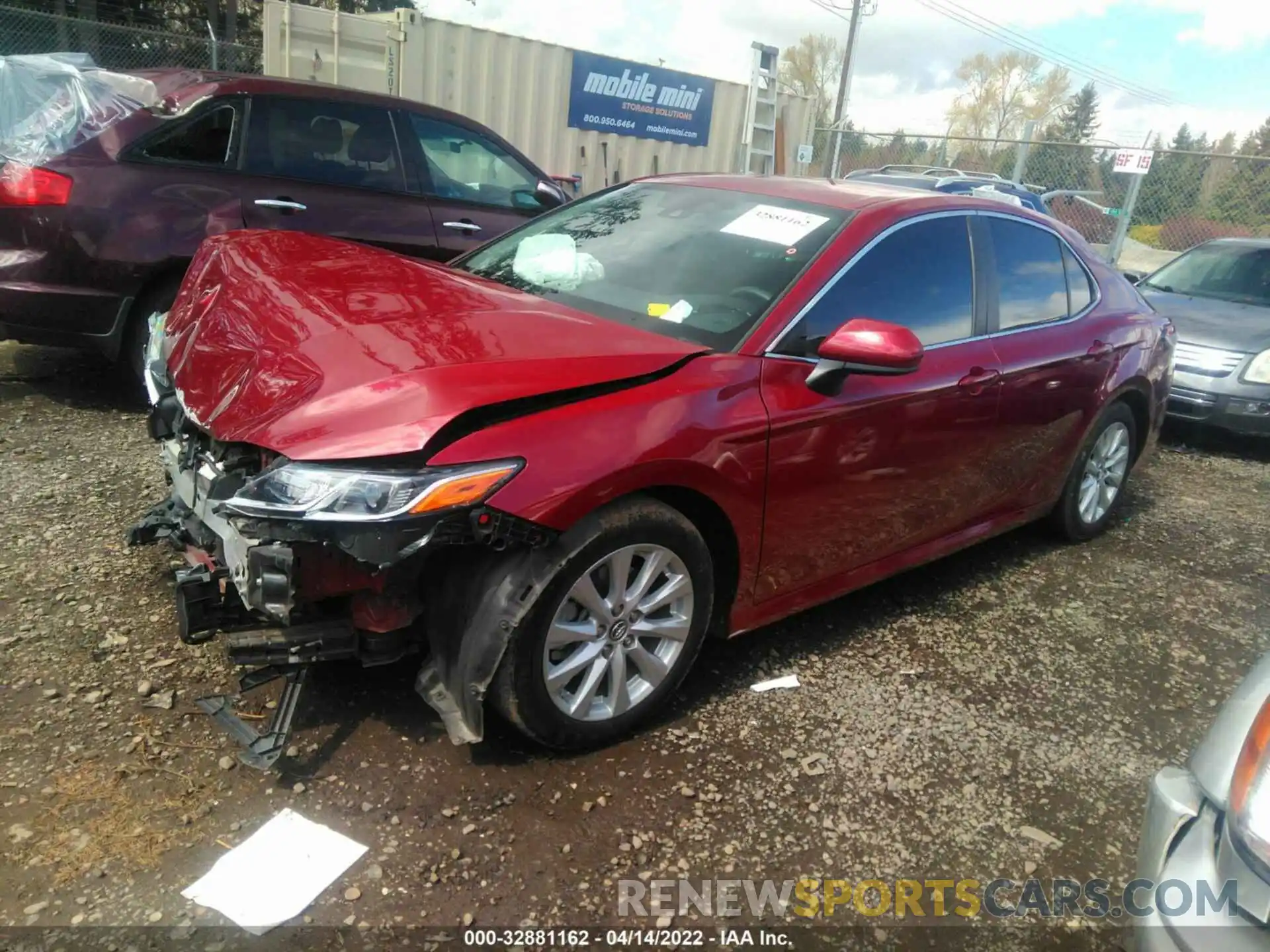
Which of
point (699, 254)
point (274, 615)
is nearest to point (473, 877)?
point (274, 615)

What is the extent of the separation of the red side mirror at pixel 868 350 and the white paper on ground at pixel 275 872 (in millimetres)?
1878

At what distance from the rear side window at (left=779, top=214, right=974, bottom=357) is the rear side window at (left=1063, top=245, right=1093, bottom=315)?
861 mm

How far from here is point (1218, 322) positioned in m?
7.21

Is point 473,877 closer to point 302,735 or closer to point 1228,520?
point 302,735

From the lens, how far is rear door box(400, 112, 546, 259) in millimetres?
5848

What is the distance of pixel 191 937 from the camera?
1999 mm

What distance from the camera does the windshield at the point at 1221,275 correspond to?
25.5ft

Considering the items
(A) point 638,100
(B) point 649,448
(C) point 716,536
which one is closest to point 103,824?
(B) point 649,448

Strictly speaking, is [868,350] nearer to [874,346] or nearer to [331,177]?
[874,346]

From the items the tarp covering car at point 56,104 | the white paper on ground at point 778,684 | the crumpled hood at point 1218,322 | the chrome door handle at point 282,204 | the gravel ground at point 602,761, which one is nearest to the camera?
the gravel ground at point 602,761

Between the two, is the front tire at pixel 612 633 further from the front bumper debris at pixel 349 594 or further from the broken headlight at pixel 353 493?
the broken headlight at pixel 353 493

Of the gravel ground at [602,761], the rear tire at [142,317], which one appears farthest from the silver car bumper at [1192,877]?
the rear tire at [142,317]

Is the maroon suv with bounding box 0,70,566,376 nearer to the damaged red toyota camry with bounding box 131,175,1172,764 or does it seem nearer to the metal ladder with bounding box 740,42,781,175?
the damaged red toyota camry with bounding box 131,175,1172,764

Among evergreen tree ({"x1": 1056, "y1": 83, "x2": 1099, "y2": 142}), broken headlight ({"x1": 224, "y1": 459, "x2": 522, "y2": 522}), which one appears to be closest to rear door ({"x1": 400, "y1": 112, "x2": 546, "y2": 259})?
broken headlight ({"x1": 224, "y1": 459, "x2": 522, "y2": 522})
